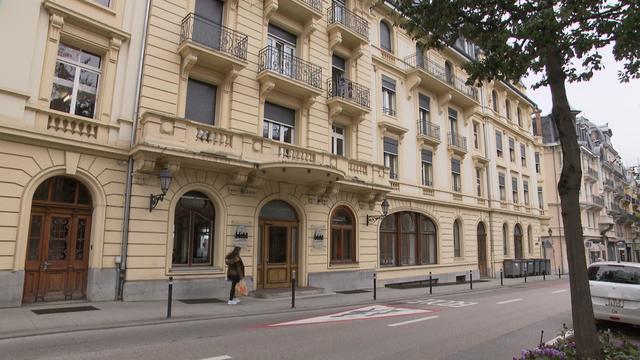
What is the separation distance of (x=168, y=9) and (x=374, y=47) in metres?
10.9

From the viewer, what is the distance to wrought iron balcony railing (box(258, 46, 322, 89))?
15570 millimetres

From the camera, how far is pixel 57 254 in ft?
36.3

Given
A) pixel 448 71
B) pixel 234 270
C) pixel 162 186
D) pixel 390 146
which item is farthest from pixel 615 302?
pixel 448 71

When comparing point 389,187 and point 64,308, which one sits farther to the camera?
point 389,187

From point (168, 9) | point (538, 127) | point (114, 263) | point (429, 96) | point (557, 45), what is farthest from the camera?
point (538, 127)

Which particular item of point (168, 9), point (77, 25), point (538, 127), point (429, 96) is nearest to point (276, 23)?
point (168, 9)

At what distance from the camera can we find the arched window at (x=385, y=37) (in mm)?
21922

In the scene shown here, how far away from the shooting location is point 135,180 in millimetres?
12070

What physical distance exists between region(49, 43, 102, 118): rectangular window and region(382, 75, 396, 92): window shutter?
13.6 m

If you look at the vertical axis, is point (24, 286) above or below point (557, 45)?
below

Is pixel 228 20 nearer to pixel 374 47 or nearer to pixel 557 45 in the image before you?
pixel 374 47

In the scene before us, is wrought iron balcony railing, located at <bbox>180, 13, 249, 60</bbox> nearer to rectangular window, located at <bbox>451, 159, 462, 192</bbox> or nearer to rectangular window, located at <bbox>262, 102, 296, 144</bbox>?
rectangular window, located at <bbox>262, 102, 296, 144</bbox>

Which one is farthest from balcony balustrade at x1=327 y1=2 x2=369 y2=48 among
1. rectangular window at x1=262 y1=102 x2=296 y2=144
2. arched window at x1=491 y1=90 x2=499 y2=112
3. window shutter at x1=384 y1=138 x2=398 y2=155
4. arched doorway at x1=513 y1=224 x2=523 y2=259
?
arched doorway at x1=513 y1=224 x2=523 y2=259

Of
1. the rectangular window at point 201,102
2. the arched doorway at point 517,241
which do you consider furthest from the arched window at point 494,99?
the rectangular window at point 201,102
